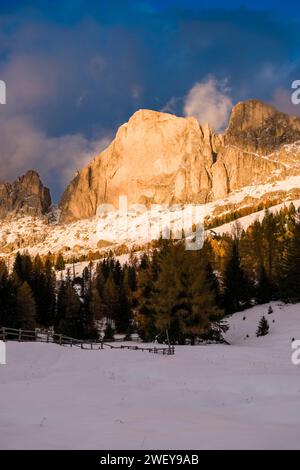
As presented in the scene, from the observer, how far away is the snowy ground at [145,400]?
8.92 m

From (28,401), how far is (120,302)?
6228 centimetres

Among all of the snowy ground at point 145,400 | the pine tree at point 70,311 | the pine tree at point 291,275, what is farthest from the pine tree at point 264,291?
the snowy ground at point 145,400

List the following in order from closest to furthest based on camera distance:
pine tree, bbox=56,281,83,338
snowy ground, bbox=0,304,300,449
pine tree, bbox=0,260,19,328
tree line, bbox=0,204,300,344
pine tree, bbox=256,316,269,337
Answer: snowy ground, bbox=0,304,300,449, tree line, bbox=0,204,300,344, pine tree, bbox=256,316,269,337, pine tree, bbox=0,260,19,328, pine tree, bbox=56,281,83,338

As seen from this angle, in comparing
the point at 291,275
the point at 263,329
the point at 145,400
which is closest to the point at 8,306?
the point at 263,329

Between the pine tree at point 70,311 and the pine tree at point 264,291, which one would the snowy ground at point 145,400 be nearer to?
the pine tree at point 264,291

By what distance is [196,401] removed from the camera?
14664 millimetres

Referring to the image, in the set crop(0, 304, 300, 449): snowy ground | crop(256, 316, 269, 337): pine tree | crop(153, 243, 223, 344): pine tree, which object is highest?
crop(153, 243, 223, 344): pine tree

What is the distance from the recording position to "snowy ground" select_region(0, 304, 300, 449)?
351 inches

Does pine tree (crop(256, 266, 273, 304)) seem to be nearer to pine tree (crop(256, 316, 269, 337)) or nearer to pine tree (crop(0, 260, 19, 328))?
pine tree (crop(256, 316, 269, 337))

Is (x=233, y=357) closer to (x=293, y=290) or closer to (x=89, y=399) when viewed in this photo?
(x=89, y=399)

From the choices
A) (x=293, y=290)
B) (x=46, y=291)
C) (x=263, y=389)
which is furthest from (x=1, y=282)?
(x=263, y=389)

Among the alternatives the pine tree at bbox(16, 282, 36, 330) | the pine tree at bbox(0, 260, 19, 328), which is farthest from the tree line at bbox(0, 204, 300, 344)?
the pine tree at bbox(0, 260, 19, 328)

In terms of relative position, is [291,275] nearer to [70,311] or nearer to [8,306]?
[8,306]

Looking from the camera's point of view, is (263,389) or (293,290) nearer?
(263,389)
